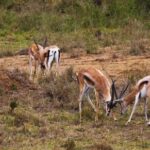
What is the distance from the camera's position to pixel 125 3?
26516 millimetres

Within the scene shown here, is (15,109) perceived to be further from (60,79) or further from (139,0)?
(139,0)

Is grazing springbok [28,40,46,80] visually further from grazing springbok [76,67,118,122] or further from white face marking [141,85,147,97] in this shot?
white face marking [141,85,147,97]

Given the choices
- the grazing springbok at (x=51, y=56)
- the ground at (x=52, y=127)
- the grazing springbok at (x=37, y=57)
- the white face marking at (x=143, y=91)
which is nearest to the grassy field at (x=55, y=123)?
the ground at (x=52, y=127)

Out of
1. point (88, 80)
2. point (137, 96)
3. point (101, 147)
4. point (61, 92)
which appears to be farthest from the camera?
point (61, 92)

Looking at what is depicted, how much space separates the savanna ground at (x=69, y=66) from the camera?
32.7 ft

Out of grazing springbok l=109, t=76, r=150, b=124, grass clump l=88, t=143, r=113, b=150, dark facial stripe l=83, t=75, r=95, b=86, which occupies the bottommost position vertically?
grass clump l=88, t=143, r=113, b=150

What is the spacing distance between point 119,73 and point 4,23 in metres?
9.56

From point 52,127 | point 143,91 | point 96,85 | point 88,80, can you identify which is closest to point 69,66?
point 88,80

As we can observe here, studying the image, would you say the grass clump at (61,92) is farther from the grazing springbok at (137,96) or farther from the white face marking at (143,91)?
the white face marking at (143,91)

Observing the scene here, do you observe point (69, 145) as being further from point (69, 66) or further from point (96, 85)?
point (69, 66)

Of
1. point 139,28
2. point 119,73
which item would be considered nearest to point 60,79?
point 119,73

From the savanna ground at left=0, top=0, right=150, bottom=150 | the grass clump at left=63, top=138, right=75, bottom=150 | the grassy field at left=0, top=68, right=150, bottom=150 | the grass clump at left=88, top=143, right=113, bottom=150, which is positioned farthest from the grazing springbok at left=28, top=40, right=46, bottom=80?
the grass clump at left=88, top=143, right=113, bottom=150

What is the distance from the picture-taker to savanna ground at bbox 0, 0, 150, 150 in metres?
9.95

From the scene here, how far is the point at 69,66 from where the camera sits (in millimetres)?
18078
